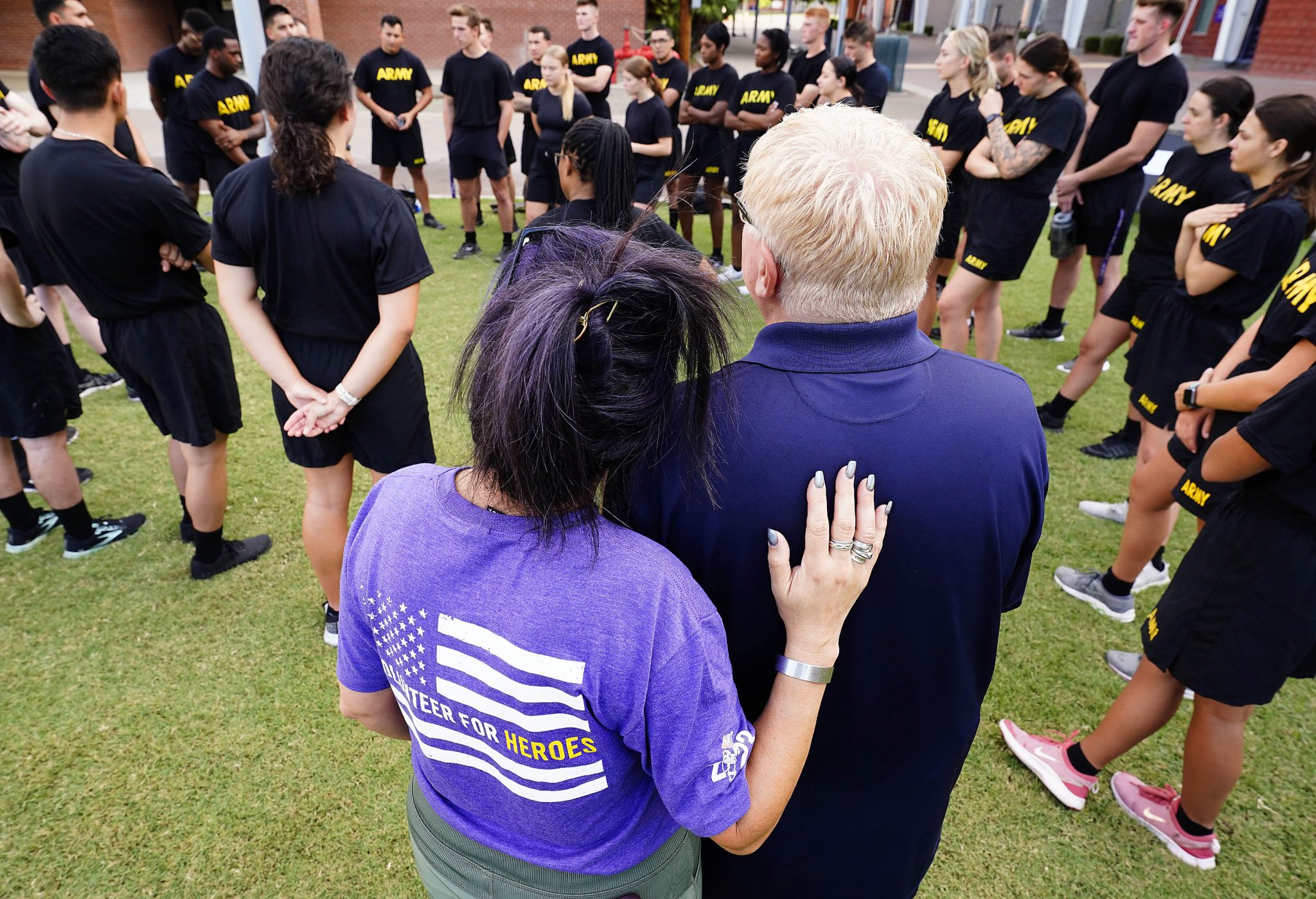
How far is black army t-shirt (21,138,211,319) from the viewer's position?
251 cm

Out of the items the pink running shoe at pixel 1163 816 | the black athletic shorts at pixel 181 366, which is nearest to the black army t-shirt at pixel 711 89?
the black athletic shorts at pixel 181 366

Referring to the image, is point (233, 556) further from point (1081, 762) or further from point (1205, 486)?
point (1205, 486)

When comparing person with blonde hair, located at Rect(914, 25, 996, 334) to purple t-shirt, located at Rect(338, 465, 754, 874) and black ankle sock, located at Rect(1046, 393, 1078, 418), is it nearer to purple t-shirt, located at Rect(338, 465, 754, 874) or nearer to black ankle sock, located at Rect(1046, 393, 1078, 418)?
black ankle sock, located at Rect(1046, 393, 1078, 418)

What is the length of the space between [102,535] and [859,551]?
3729 mm

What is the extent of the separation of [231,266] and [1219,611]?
9.58ft

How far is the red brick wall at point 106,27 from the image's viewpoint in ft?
64.0

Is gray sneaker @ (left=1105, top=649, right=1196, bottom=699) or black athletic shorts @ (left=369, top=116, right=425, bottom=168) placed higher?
black athletic shorts @ (left=369, top=116, right=425, bottom=168)

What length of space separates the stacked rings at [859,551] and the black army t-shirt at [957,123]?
4.40 meters

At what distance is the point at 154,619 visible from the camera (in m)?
3.05

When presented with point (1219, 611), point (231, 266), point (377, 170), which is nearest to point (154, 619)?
point (231, 266)

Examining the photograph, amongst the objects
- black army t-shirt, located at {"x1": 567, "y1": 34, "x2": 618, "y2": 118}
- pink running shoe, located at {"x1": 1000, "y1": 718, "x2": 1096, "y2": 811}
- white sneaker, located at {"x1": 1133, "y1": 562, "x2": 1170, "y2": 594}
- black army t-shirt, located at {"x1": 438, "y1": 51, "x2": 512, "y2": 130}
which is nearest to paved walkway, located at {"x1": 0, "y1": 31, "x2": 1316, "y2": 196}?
black army t-shirt, located at {"x1": 438, "y1": 51, "x2": 512, "y2": 130}

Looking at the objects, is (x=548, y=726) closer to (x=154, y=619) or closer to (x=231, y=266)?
(x=231, y=266)

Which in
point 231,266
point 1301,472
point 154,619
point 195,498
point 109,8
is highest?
point 109,8

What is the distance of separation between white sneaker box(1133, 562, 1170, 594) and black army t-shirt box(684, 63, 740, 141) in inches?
213
